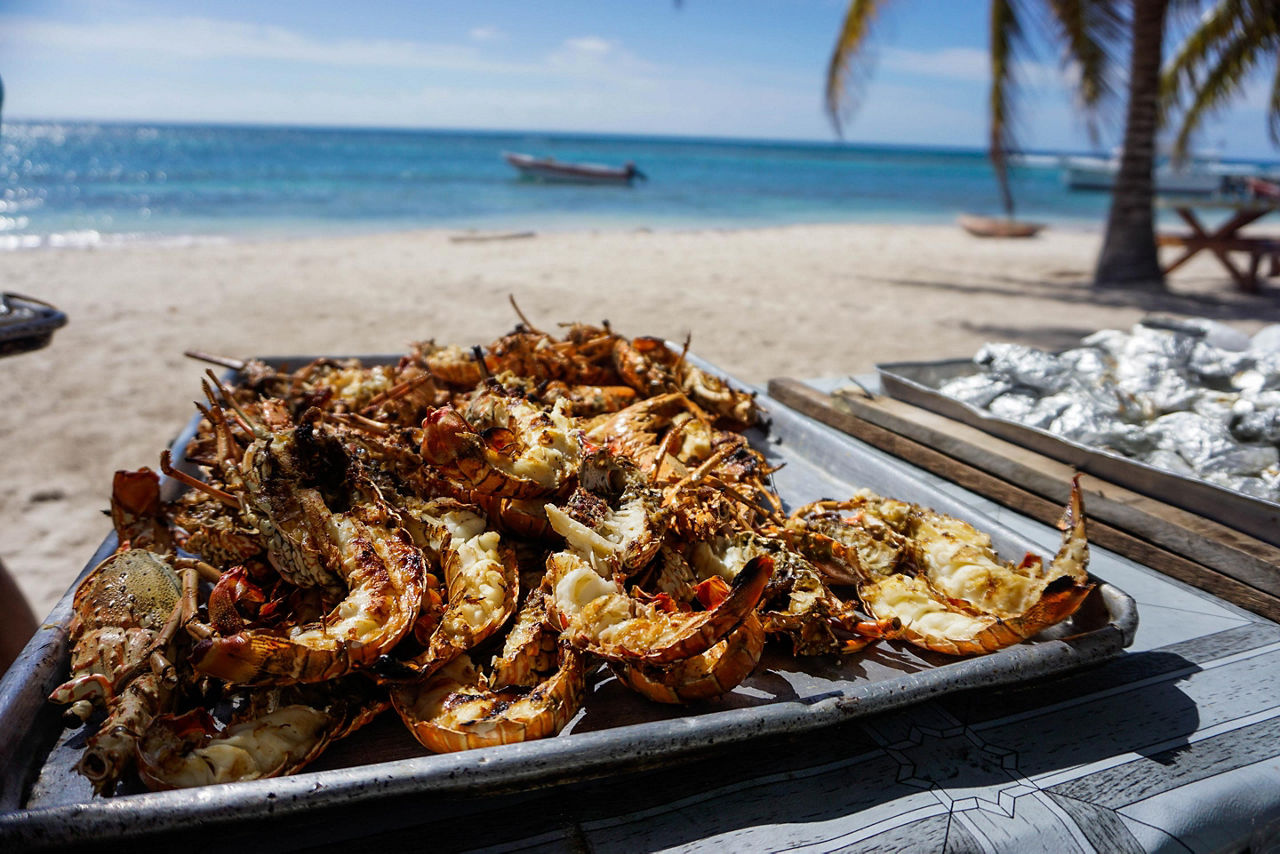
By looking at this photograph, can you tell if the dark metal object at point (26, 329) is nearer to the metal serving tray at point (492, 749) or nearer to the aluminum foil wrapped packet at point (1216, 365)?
the metal serving tray at point (492, 749)

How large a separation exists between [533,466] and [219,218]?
23905mm

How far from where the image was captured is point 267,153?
162 ft

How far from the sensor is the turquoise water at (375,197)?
2120 cm

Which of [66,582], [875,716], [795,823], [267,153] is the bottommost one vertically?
[66,582]

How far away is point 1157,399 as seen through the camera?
3.18 m

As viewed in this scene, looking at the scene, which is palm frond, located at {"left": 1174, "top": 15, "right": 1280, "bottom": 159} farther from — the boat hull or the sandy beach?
the boat hull

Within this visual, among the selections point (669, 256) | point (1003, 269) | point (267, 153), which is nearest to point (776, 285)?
point (669, 256)

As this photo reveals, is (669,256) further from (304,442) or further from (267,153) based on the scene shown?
(267,153)

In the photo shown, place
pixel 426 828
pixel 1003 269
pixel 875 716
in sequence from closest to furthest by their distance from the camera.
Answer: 1. pixel 426 828
2. pixel 875 716
3. pixel 1003 269

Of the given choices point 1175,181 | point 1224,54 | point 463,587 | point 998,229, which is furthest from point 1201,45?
point 1175,181

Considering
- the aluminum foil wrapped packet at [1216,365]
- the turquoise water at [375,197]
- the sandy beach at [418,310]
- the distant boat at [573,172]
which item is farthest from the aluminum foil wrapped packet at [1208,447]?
the distant boat at [573,172]

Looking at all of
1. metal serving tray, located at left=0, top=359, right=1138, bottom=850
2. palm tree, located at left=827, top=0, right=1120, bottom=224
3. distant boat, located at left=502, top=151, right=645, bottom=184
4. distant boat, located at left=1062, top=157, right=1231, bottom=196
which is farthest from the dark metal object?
distant boat, located at left=1062, top=157, right=1231, bottom=196

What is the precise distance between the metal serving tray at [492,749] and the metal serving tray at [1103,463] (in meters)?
0.83

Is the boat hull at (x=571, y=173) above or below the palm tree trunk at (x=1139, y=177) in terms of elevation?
above
